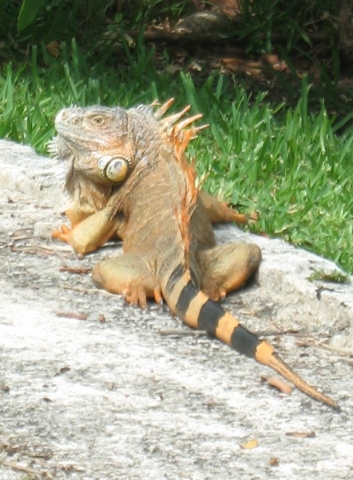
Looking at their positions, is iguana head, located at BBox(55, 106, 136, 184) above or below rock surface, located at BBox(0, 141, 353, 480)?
above

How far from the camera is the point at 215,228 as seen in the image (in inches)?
197

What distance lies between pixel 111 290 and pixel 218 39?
4.77 meters

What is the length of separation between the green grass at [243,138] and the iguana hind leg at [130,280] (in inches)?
32.9

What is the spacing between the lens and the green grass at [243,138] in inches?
202

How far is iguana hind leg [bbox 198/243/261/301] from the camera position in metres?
4.45

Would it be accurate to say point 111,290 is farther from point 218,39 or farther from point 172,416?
point 218,39

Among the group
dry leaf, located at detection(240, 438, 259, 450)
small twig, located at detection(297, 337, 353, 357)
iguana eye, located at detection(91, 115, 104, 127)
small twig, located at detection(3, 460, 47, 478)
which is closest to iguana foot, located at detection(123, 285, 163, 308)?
small twig, located at detection(297, 337, 353, 357)

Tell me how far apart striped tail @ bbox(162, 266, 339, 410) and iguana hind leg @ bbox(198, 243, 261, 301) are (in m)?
0.21

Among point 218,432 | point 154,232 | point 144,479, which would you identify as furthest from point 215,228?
point 144,479

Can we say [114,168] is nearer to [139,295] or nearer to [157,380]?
[139,295]

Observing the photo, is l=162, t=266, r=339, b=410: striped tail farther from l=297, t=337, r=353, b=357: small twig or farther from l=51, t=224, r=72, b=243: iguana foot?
l=51, t=224, r=72, b=243: iguana foot

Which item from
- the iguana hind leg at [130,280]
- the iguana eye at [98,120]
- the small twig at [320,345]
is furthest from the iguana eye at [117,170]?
the small twig at [320,345]

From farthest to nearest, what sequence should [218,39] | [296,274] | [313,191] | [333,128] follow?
[218,39] → [333,128] → [313,191] → [296,274]

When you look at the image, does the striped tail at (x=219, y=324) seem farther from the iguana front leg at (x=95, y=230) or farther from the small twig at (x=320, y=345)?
the iguana front leg at (x=95, y=230)
